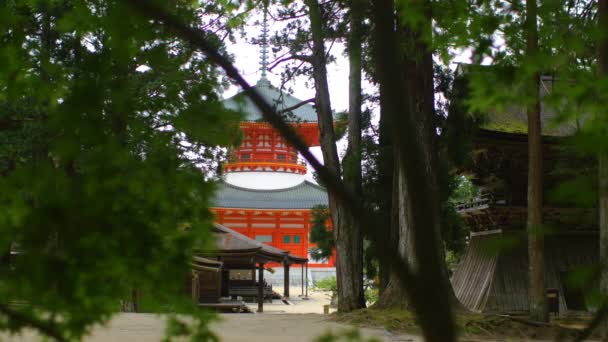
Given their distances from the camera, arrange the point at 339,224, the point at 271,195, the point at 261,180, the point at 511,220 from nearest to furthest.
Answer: the point at 339,224 → the point at 511,220 → the point at 271,195 → the point at 261,180

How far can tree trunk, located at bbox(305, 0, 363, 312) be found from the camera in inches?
457

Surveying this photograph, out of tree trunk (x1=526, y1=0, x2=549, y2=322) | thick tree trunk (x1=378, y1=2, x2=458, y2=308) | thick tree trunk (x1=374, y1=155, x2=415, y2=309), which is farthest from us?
thick tree trunk (x1=378, y1=2, x2=458, y2=308)

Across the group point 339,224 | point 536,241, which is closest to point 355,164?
point 339,224

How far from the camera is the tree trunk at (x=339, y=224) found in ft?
38.1

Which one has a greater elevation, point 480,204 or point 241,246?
point 480,204

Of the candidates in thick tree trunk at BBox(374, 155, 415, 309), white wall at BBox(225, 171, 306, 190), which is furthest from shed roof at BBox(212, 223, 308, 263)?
white wall at BBox(225, 171, 306, 190)

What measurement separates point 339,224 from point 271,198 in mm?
22441

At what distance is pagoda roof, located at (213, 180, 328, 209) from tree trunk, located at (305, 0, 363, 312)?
2011cm

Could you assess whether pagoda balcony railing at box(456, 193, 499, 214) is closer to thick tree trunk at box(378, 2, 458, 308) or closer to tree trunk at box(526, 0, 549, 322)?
thick tree trunk at box(378, 2, 458, 308)

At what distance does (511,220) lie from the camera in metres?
15.3

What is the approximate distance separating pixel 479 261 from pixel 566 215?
3028 millimetres

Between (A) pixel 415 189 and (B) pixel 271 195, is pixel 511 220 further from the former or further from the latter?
(B) pixel 271 195

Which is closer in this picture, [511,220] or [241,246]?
[511,220]

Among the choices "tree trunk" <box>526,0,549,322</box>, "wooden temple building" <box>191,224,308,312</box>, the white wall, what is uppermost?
the white wall
